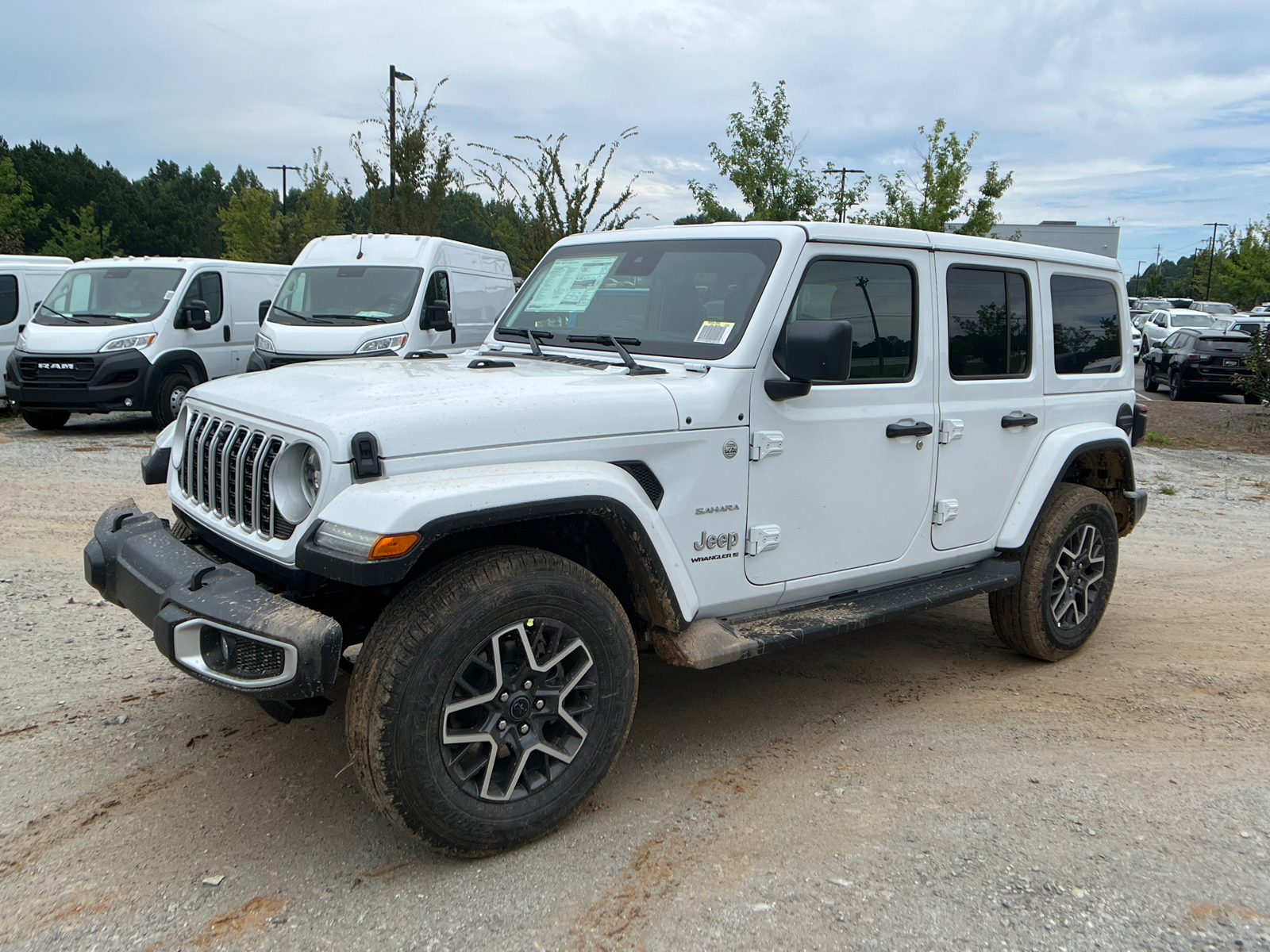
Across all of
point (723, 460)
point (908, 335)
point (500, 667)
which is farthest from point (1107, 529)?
point (500, 667)

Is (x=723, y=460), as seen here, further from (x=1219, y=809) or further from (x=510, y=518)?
(x=1219, y=809)

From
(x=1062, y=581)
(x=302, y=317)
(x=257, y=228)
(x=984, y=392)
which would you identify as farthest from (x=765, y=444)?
(x=257, y=228)

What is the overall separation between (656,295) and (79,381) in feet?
32.4

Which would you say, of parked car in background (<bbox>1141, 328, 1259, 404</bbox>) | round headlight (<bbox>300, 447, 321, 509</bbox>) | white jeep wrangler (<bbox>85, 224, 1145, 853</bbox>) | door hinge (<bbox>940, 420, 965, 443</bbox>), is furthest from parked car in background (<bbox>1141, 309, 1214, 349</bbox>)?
round headlight (<bbox>300, 447, 321, 509</bbox>)

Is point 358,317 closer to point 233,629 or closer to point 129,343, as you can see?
point 129,343

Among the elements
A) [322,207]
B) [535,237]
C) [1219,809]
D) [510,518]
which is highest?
[322,207]

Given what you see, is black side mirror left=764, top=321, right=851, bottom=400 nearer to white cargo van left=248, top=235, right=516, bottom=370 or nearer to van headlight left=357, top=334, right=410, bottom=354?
white cargo van left=248, top=235, right=516, bottom=370

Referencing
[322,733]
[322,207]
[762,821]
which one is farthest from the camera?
[322,207]

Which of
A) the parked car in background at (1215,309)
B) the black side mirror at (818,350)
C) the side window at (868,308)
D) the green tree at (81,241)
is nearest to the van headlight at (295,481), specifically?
the black side mirror at (818,350)

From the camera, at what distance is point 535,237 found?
49.7 feet

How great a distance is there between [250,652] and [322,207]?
2386 cm

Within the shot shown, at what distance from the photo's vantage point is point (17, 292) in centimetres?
1288

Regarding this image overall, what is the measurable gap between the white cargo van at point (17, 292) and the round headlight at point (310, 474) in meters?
12.2

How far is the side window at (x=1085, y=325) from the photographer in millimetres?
4770
